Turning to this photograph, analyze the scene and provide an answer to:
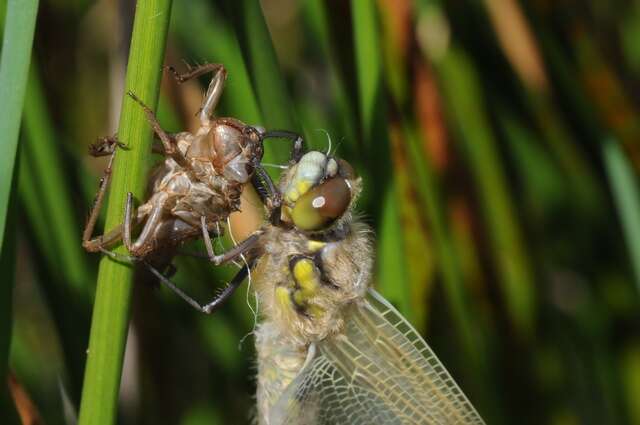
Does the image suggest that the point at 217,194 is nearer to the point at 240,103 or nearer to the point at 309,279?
the point at 240,103

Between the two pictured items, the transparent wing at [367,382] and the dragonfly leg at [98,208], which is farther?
the transparent wing at [367,382]

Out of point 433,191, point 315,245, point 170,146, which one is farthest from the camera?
point 433,191

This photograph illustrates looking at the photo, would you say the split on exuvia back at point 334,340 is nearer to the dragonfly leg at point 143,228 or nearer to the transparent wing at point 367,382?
the transparent wing at point 367,382

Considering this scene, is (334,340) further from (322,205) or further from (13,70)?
(13,70)

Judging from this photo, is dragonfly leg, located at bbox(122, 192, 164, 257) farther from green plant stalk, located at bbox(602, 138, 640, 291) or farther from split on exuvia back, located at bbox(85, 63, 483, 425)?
green plant stalk, located at bbox(602, 138, 640, 291)

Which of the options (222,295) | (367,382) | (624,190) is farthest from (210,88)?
(624,190)

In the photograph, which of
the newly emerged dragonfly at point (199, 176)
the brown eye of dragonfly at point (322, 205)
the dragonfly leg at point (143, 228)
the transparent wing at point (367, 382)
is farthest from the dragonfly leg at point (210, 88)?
the transparent wing at point (367, 382)

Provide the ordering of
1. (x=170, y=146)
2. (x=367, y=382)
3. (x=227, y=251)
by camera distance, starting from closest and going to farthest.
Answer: (x=170, y=146)
(x=227, y=251)
(x=367, y=382)
